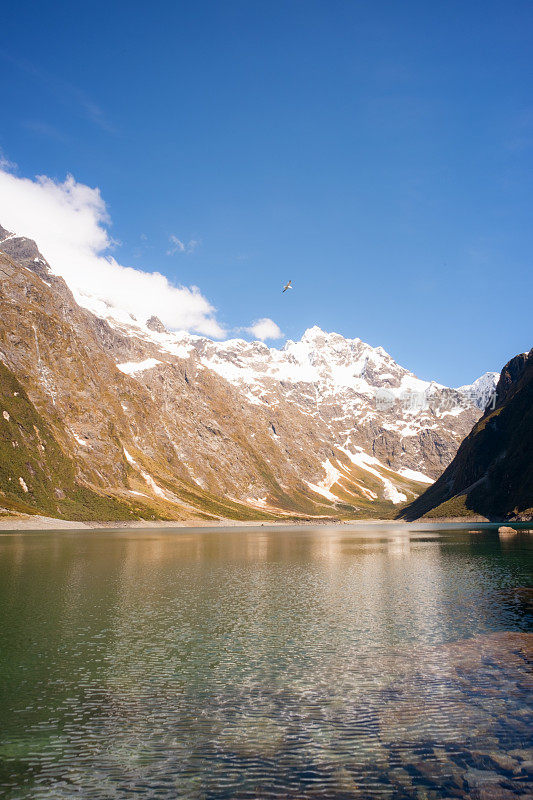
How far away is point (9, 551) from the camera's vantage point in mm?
118062

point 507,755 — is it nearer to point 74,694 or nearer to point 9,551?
point 74,694

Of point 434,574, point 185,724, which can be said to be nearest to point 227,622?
point 185,724

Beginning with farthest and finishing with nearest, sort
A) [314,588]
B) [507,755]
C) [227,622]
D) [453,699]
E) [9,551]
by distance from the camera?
1. [9,551]
2. [314,588]
3. [227,622]
4. [453,699]
5. [507,755]

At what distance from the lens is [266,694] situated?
2912 centimetres

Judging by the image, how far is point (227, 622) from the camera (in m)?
47.4

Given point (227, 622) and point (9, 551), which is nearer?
point (227, 622)

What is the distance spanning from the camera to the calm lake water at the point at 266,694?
19875 millimetres

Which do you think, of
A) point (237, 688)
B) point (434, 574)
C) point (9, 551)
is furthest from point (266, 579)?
point (9, 551)

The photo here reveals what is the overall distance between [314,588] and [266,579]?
11647 mm

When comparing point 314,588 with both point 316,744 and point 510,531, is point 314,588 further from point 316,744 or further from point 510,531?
point 510,531

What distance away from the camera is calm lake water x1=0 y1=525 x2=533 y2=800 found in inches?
782

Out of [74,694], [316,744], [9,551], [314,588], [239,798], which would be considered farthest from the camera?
[9,551]

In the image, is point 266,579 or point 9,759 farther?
point 266,579

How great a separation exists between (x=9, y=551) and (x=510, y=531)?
163107mm
